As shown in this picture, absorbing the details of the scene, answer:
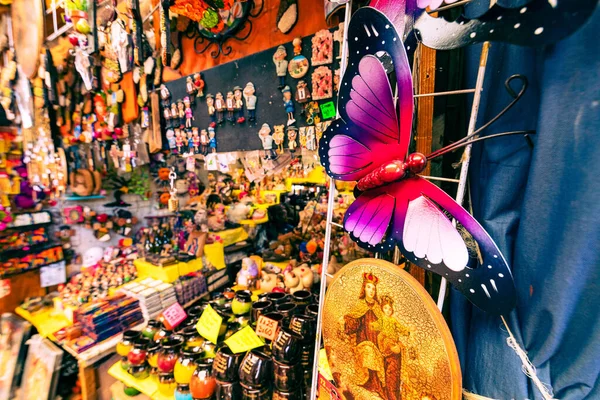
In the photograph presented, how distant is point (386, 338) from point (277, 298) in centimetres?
94

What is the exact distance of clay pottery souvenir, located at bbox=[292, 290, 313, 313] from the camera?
134cm

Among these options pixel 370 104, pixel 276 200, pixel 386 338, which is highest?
pixel 370 104

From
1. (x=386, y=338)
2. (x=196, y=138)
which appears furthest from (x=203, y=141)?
(x=386, y=338)

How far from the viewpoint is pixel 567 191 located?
0.46 m

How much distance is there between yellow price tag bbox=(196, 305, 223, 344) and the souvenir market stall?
0.02m

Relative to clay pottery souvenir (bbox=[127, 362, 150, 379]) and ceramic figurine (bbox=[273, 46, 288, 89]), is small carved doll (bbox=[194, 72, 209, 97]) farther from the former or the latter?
clay pottery souvenir (bbox=[127, 362, 150, 379])

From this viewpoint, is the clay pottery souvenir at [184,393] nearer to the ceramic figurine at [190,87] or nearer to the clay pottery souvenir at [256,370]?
the clay pottery souvenir at [256,370]

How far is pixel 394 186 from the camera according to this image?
1.87ft

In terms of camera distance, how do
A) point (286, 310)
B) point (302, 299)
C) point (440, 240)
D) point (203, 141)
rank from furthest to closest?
point (203, 141)
point (302, 299)
point (286, 310)
point (440, 240)

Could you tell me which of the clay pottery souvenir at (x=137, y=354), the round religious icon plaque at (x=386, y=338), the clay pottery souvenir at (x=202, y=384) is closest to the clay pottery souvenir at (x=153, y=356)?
the clay pottery souvenir at (x=137, y=354)

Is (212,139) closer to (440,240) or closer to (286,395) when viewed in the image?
(286,395)

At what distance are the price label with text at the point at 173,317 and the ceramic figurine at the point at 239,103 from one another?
45.3 inches

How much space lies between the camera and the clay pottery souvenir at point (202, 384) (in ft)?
3.75

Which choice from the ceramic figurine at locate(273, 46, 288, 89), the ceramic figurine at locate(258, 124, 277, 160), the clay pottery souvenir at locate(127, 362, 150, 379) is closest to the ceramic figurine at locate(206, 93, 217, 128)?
the ceramic figurine at locate(258, 124, 277, 160)
